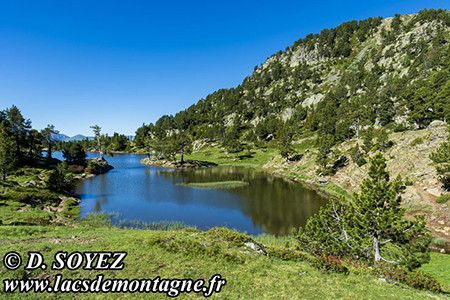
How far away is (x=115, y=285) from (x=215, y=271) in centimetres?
686

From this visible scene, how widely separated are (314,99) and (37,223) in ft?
694

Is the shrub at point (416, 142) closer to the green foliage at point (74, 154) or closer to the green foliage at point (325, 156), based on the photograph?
the green foliage at point (325, 156)

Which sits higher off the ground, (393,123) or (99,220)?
(393,123)

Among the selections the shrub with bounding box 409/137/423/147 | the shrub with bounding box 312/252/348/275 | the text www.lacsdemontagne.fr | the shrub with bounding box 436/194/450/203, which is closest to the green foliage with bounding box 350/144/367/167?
the shrub with bounding box 409/137/423/147

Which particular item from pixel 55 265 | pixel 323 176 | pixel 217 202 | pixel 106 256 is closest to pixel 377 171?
pixel 106 256

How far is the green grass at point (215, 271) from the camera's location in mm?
13203

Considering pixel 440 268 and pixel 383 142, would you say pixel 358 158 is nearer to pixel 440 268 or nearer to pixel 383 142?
pixel 383 142

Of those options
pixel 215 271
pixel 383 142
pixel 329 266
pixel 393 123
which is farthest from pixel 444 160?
pixel 393 123

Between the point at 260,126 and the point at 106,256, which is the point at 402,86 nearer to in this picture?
the point at 260,126

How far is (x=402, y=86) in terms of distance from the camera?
409 feet

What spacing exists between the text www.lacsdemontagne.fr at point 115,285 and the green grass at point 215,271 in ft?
1.42

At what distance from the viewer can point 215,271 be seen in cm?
1557

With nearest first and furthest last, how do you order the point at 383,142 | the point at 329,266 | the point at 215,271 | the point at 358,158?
the point at 215,271 → the point at 329,266 → the point at 383,142 → the point at 358,158

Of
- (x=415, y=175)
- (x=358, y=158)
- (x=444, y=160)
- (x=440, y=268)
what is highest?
(x=444, y=160)
